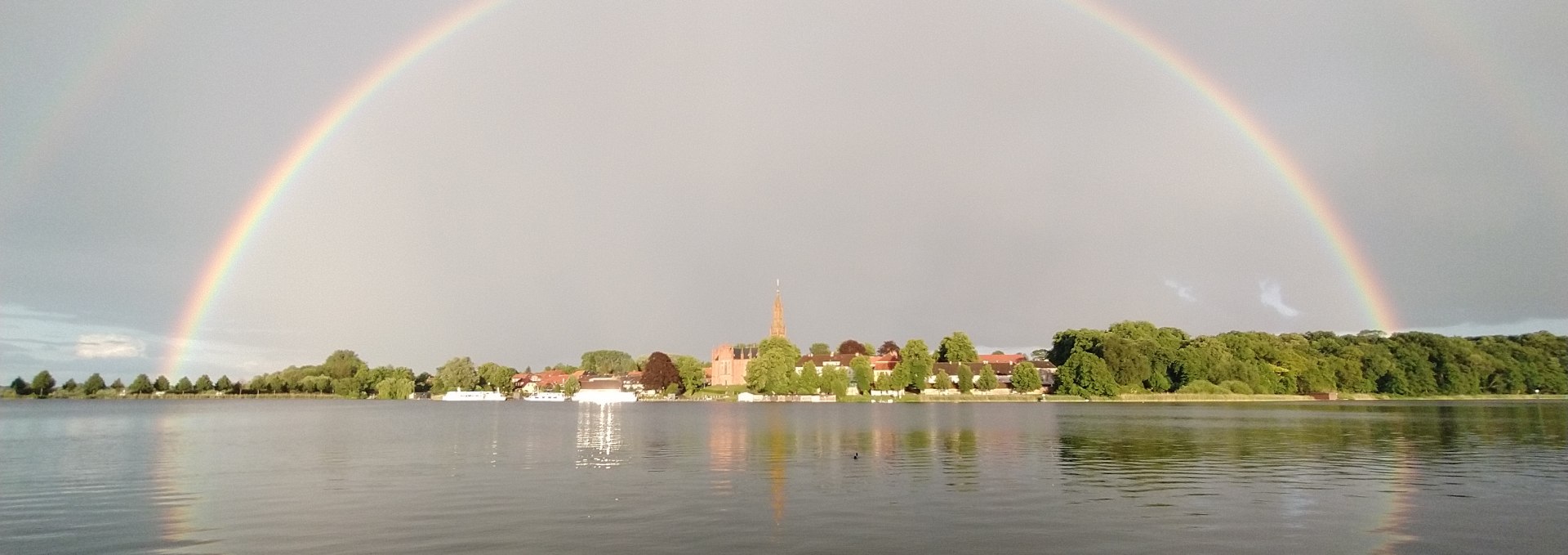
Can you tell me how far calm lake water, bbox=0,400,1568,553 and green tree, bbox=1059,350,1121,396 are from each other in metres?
89.7

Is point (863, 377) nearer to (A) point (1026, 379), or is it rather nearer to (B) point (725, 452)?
(A) point (1026, 379)

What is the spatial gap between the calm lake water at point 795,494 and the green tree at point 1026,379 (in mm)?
106148

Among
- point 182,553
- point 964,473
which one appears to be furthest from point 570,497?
point 964,473

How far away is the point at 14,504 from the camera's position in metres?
29.2

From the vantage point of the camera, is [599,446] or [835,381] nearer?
[599,446]

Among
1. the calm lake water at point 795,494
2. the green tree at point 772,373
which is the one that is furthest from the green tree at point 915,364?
the calm lake water at point 795,494

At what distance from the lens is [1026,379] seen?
6629 inches

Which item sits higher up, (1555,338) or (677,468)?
(1555,338)

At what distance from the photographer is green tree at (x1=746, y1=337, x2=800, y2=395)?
568 feet

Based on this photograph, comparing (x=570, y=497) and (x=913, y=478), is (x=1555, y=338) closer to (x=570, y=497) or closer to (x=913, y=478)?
(x=913, y=478)

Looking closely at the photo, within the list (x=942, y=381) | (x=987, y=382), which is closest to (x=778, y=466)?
(x=942, y=381)

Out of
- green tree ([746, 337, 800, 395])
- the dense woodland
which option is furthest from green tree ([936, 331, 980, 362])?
green tree ([746, 337, 800, 395])

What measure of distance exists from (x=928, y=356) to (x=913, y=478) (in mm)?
137562

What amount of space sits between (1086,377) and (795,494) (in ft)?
437
